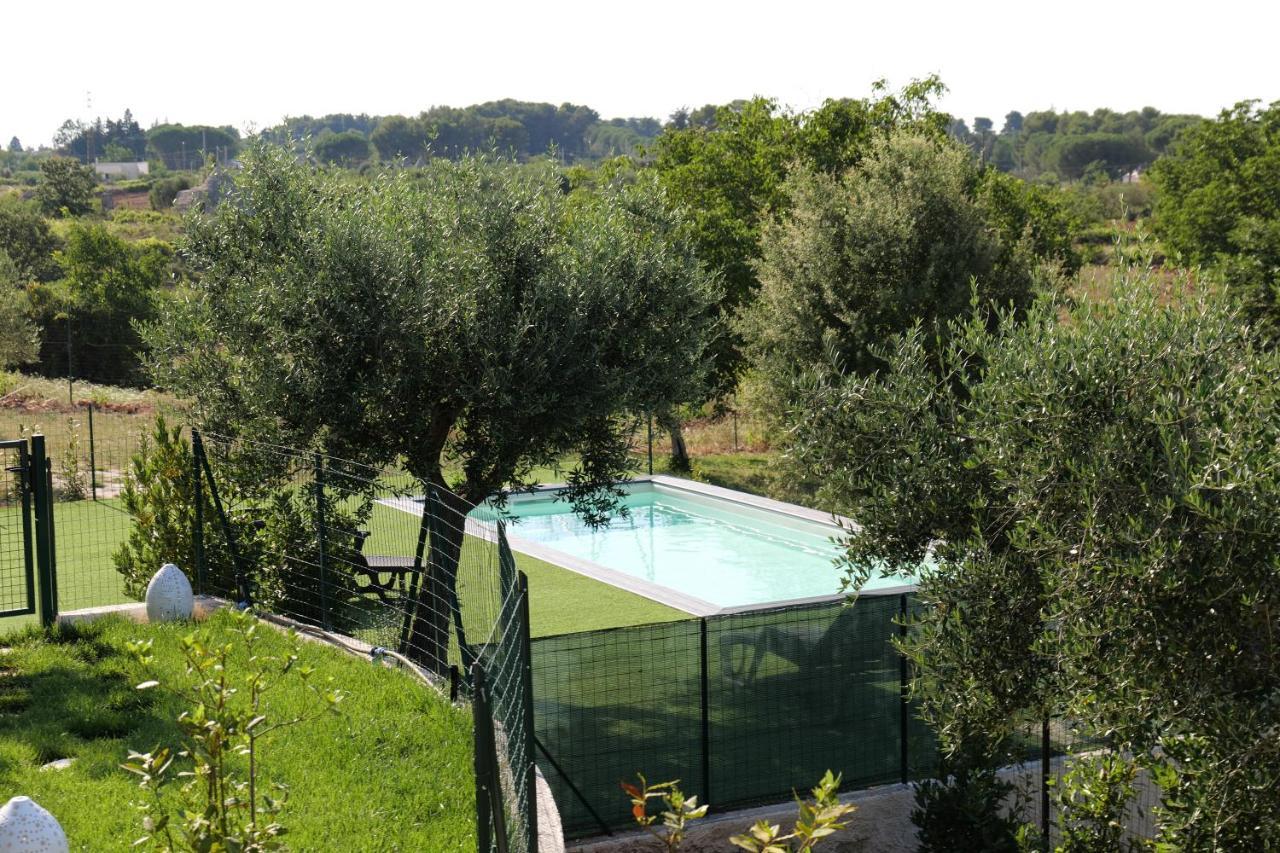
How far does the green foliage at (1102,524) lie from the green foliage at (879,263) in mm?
11273

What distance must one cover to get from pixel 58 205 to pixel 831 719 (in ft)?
250

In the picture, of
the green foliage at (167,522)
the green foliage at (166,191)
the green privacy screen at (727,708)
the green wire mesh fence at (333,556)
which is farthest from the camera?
the green foliage at (166,191)

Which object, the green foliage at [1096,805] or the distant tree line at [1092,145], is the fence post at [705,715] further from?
the distant tree line at [1092,145]

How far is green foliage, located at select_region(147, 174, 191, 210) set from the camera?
95.2 m

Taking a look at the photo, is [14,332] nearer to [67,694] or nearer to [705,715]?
[67,694]

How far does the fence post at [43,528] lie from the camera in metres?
9.46

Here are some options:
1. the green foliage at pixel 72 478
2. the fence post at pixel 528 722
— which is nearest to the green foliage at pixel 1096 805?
the fence post at pixel 528 722

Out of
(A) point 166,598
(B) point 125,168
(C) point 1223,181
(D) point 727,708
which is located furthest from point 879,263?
(B) point 125,168

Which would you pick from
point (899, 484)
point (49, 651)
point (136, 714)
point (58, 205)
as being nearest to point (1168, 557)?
point (899, 484)

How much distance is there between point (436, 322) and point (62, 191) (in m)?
74.4

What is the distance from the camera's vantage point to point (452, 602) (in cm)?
802

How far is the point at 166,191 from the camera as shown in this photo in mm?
97250

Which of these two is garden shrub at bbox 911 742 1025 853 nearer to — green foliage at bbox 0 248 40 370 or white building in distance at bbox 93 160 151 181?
green foliage at bbox 0 248 40 370

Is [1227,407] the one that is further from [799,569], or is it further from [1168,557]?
[799,569]
